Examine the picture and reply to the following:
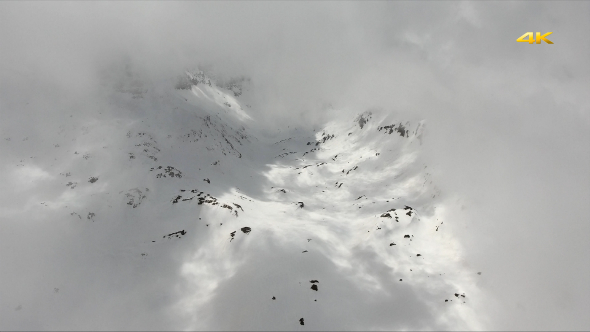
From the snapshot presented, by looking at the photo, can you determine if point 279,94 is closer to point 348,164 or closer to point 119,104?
point 348,164

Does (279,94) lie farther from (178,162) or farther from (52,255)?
(52,255)

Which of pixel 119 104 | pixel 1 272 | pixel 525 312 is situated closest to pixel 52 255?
pixel 1 272

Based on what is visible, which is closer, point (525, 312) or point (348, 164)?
point (525, 312)

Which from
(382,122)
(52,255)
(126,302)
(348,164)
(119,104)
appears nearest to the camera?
(126,302)

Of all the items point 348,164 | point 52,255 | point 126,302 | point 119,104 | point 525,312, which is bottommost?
point 525,312

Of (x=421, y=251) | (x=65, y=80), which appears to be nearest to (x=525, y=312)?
(x=421, y=251)

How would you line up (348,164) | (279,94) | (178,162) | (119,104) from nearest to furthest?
1. (178,162)
2. (119,104)
3. (348,164)
4. (279,94)

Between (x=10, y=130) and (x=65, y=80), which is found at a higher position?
(x=65, y=80)
